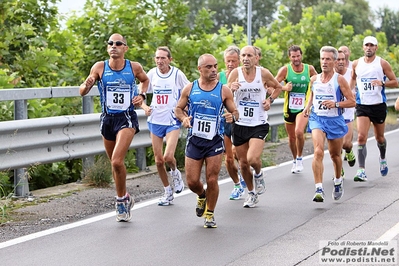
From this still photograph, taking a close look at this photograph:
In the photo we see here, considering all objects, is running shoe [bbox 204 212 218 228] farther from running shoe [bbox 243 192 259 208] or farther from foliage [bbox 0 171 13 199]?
foliage [bbox 0 171 13 199]

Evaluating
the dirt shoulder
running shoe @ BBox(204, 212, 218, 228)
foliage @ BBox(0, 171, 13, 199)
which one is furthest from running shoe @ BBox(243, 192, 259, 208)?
foliage @ BBox(0, 171, 13, 199)

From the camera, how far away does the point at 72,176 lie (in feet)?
43.8

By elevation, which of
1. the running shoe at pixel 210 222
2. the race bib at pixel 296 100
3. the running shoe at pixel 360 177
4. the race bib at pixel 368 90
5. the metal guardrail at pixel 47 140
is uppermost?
the race bib at pixel 368 90

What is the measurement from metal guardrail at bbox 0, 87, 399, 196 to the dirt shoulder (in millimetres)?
421

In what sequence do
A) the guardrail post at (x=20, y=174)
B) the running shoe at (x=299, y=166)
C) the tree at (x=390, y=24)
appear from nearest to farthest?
the guardrail post at (x=20, y=174), the running shoe at (x=299, y=166), the tree at (x=390, y=24)

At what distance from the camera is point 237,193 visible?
1177 cm

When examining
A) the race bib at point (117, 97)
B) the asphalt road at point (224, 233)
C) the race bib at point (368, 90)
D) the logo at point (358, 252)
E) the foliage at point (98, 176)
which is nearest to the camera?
the logo at point (358, 252)

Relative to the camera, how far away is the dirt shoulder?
977 centimetres

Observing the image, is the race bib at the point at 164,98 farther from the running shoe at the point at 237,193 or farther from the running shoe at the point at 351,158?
the running shoe at the point at 351,158

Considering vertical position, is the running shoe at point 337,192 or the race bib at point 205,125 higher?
the race bib at point 205,125

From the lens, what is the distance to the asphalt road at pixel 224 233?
815 cm

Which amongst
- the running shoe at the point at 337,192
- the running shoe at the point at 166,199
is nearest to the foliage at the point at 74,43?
the running shoe at the point at 166,199

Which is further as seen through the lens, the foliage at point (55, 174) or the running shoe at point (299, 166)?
the running shoe at point (299, 166)

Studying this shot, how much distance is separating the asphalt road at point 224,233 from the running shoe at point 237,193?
11cm
